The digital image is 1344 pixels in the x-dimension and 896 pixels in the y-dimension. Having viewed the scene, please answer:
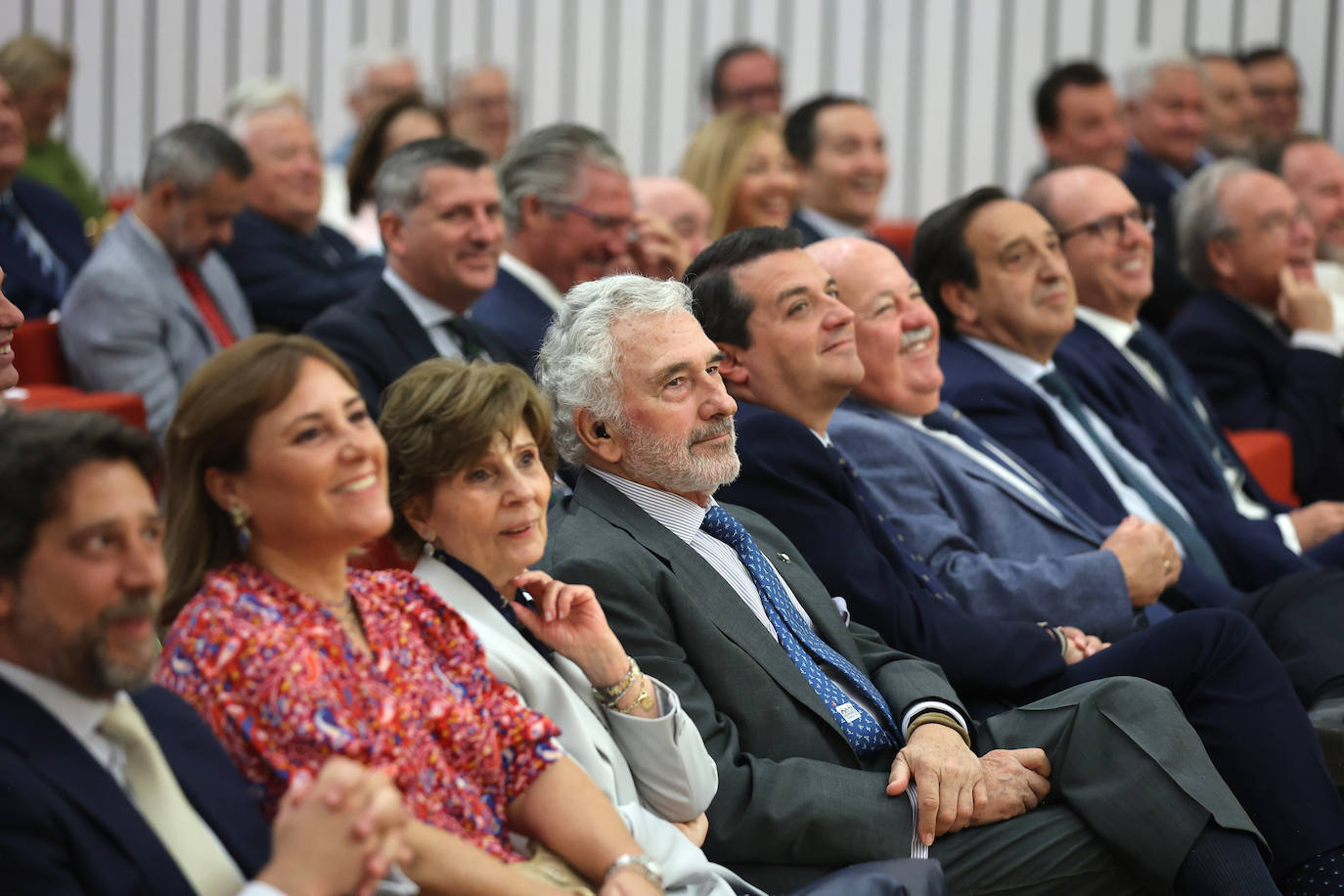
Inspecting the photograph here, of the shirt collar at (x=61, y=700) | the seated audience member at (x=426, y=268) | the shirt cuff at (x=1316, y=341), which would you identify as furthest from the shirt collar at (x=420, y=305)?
the shirt cuff at (x=1316, y=341)

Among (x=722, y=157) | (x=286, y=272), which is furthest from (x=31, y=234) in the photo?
(x=722, y=157)

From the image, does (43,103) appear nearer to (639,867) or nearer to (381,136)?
(381,136)

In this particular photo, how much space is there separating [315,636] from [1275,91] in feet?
22.4

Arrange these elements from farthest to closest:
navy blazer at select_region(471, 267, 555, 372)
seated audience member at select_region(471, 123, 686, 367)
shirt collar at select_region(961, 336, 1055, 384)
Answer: seated audience member at select_region(471, 123, 686, 367) → navy blazer at select_region(471, 267, 555, 372) → shirt collar at select_region(961, 336, 1055, 384)

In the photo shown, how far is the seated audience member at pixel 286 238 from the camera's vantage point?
15.7 ft

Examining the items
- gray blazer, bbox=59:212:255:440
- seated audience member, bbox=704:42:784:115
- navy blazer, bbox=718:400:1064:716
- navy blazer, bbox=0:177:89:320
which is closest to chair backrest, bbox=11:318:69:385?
gray blazer, bbox=59:212:255:440

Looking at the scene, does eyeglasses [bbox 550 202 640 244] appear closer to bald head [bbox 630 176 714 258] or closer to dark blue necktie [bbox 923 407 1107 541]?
bald head [bbox 630 176 714 258]

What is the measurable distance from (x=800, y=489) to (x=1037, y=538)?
693mm

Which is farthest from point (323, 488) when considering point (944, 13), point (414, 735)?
point (944, 13)

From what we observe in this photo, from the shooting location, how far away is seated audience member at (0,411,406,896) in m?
1.45

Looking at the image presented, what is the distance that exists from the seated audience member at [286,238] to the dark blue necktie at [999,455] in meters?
2.04

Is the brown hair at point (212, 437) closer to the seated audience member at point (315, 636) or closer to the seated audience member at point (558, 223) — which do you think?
the seated audience member at point (315, 636)

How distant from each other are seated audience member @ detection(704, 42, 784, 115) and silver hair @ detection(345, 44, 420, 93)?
4.51ft

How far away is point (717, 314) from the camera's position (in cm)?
296
